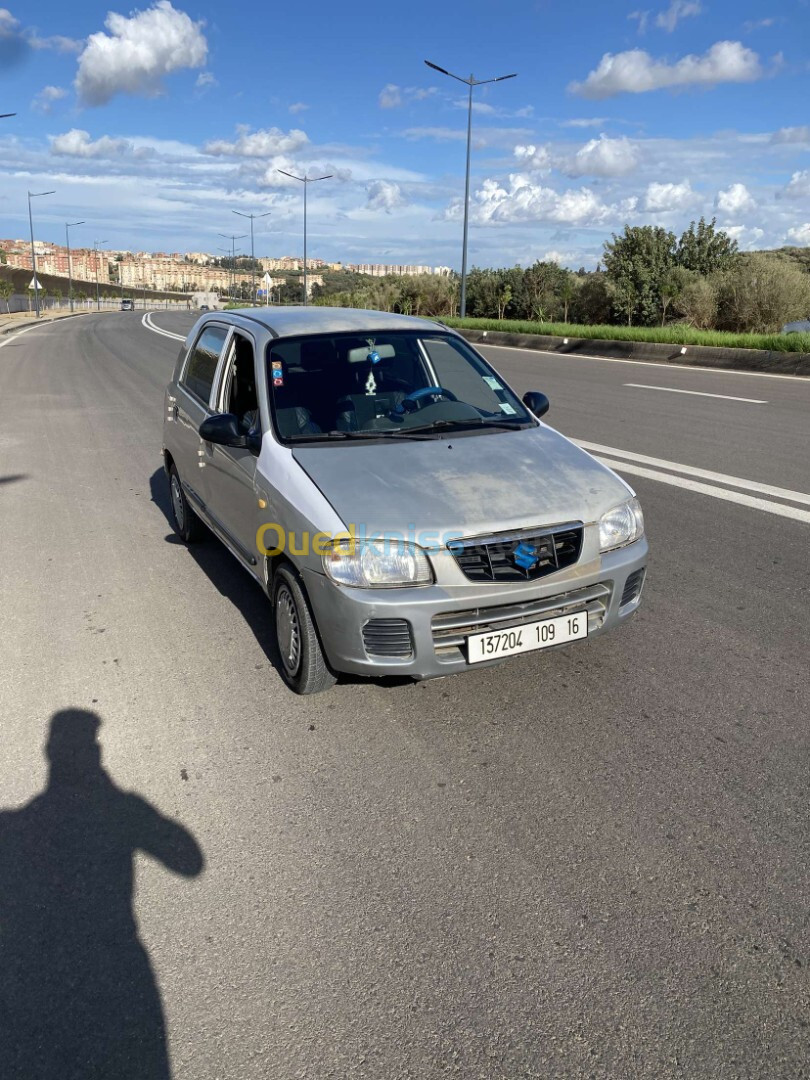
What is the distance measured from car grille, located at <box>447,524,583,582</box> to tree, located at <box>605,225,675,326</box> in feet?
120

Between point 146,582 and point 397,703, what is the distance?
7.46ft

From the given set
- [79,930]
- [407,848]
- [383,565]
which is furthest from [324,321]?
[79,930]

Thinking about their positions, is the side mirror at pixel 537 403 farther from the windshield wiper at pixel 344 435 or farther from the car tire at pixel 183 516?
the car tire at pixel 183 516

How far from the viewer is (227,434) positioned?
4238 mm

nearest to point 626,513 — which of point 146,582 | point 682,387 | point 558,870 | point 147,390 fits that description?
point 558,870

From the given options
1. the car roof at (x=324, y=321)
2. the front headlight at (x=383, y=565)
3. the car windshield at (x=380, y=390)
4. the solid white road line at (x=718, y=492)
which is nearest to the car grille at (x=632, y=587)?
the front headlight at (x=383, y=565)

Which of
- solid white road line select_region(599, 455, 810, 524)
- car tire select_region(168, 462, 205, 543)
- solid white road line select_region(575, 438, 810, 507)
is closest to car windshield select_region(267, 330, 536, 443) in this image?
car tire select_region(168, 462, 205, 543)

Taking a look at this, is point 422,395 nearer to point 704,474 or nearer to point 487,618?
point 487,618

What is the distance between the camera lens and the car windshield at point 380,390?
14.1 feet

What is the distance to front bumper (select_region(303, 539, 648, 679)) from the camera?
3.26 metres

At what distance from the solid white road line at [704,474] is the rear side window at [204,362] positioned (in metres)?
4.60

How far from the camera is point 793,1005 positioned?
2152 millimetres

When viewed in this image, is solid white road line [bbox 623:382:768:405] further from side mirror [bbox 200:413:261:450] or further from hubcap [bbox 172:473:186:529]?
side mirror [bbox 200:413:261:450]

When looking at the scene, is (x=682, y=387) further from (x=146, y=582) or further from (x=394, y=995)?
(x=394, y=995)
